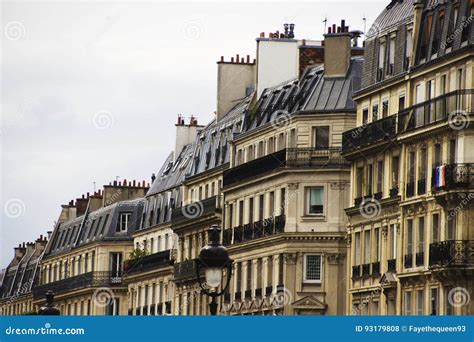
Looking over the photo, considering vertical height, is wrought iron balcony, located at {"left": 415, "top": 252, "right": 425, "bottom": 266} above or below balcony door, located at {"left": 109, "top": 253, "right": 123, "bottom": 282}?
below

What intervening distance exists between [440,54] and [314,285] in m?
17.3

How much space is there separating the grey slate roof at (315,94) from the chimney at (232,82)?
1090 cm

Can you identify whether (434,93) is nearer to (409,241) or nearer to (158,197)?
(409,241)

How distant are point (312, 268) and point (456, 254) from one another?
64.9 ft

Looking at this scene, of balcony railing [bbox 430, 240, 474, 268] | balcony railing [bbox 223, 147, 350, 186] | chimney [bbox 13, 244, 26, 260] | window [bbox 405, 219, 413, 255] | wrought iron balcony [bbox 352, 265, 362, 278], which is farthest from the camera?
chimney [bbox 13, 244, 26, 260]

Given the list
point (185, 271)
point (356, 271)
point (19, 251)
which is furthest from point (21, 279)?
point (356, 271)

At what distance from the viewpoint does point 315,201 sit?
82750 millimetres

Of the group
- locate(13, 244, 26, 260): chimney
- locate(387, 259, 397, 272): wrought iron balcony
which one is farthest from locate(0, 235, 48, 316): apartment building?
locate(387, 259, 397, 272): wrought iron balcony

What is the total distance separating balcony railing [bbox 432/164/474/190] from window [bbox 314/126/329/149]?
18.9m

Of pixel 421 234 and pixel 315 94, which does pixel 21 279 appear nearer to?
pixel 315 94

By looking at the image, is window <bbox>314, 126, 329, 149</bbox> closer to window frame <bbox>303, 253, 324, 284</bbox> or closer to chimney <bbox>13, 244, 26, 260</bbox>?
window frame <bbox>303, 253, 324, 284</bbox>

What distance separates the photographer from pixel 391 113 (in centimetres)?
7175

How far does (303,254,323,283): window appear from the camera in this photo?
81.8m

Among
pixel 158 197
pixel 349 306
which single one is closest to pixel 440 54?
pixel 349 306
